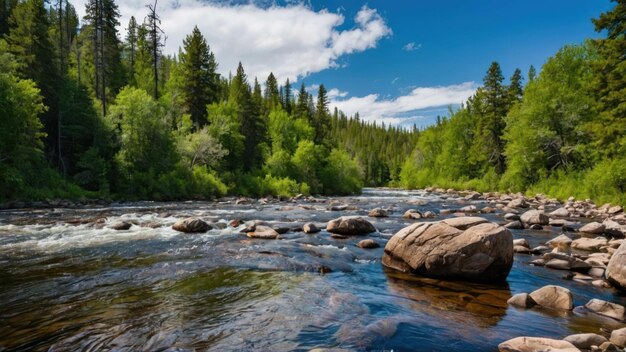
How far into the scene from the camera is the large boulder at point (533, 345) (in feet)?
16.3

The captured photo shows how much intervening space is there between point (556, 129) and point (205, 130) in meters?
38.4

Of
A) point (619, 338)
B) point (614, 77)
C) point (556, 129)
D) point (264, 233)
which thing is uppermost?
point (614, 77)

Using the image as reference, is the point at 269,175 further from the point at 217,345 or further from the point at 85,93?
the point at 217,345

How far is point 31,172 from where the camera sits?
2670cm

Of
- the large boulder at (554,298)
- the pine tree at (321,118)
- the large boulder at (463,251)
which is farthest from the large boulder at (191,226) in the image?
the pine tree at (321,118)

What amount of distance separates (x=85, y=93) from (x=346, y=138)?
115928 mm

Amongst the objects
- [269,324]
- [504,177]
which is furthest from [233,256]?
[504,177]

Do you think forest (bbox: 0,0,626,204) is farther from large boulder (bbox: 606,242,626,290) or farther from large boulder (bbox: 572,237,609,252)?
large boulder (bbox: 606,242,626,290)

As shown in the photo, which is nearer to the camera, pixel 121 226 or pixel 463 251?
pixel 463 251

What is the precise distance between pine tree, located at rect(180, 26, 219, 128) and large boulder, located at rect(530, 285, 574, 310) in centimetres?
4325

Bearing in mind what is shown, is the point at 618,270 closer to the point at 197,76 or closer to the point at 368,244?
the point at 368,244

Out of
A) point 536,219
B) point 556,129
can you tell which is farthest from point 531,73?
point 536,219

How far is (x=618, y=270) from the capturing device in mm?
8141

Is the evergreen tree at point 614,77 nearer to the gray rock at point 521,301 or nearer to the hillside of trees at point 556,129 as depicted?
the hillside of trees at point 556,129
